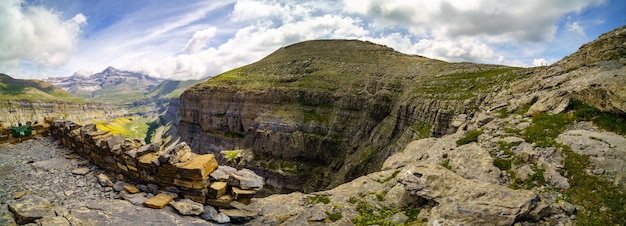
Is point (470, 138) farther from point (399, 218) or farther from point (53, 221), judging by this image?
point (53, 221)

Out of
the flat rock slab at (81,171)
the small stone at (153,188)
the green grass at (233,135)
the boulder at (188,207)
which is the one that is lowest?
the green grass at (233,135)

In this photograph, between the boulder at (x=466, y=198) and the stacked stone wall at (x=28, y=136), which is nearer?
the boulder at (x=466, y=198)

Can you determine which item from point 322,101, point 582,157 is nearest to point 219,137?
point 322,101

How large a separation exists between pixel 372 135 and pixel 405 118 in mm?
11311

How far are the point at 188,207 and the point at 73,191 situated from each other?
557 cm

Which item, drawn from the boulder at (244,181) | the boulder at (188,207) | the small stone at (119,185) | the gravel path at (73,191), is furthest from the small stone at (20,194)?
the boulder at (244,181)

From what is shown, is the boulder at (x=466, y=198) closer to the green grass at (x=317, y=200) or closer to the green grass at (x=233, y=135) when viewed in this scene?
the green grass at (x=317, y=200)

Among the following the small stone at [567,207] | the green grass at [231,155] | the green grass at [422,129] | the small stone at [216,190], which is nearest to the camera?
the small stone at [567,207]

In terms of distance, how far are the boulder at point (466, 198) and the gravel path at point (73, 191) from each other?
33.1ft

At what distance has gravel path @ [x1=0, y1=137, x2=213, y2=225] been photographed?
444 inches

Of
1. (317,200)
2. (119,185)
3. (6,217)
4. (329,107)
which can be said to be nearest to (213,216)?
(119,185)

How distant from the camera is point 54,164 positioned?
53.1 feet

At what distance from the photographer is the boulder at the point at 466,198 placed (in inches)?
411

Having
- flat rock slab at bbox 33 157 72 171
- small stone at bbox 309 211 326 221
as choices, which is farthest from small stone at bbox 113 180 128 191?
small stone at bbox 309 211 326 221
